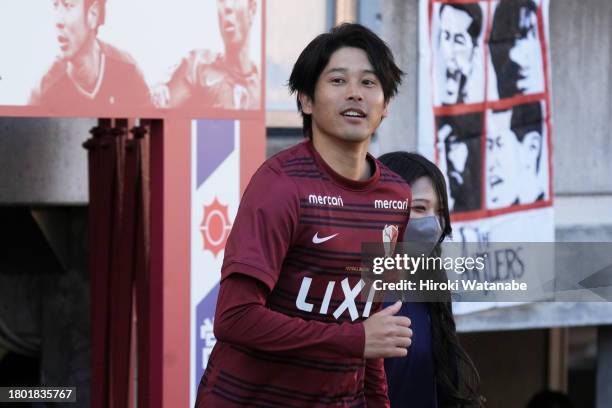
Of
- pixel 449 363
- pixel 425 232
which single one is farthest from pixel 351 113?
pixel 449 363

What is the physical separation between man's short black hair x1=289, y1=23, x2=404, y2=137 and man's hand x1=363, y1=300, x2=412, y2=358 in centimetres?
61

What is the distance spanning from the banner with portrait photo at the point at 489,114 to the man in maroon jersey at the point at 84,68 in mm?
3303

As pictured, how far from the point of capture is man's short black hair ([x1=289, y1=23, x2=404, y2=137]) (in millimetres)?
3059

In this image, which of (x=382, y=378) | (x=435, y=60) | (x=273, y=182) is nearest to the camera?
(x=273, y=182)

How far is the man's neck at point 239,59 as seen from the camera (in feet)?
17.2

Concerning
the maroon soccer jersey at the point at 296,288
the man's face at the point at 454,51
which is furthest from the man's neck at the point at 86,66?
the man's face at the point at 454,51

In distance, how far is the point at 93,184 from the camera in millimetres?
6621

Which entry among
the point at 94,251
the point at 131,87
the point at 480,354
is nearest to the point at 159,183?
the point at 131,87

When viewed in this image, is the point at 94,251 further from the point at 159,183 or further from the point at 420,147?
the point at 420,147

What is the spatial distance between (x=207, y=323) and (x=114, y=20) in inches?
52.7

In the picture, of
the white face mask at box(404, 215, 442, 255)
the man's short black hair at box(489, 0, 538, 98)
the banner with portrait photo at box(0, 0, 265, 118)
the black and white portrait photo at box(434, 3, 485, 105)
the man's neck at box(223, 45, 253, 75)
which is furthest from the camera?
the man's short black hair at box(489, 0, 538, 98)

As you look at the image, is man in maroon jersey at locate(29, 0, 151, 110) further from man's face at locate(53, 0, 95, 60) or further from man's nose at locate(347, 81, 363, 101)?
man's nose at locate(347, 81, 363, 101)

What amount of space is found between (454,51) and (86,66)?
361cm

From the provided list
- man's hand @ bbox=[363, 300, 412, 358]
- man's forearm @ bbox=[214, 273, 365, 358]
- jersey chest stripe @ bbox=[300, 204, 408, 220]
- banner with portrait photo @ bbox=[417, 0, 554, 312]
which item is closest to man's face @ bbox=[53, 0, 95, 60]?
jersey chest stripe @ bbox=[300, 204, 408, 220]
